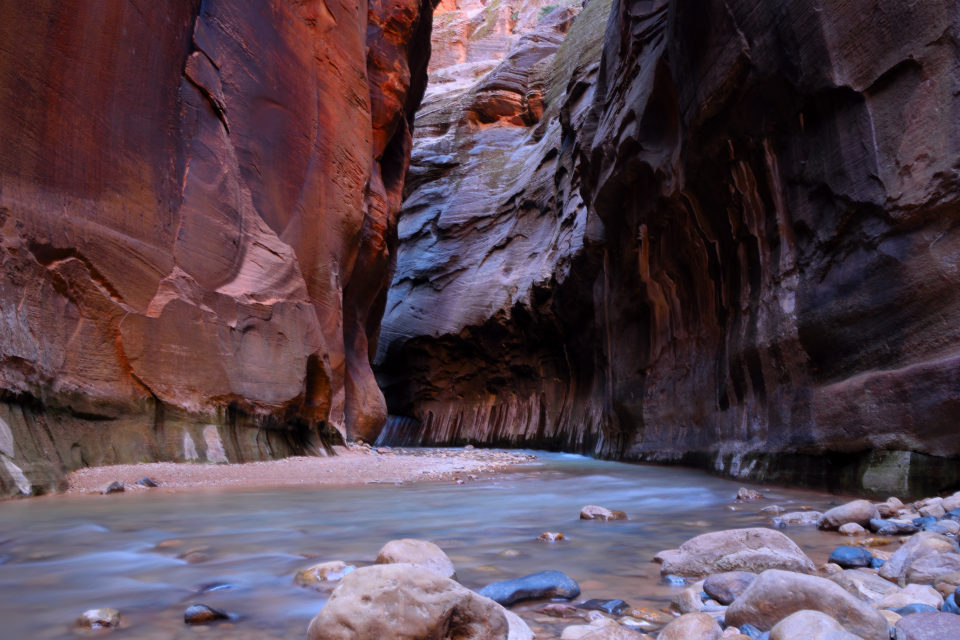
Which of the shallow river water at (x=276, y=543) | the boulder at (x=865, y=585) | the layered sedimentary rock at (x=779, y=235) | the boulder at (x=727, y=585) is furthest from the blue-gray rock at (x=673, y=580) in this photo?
the layered sedimentary rock at (x=779, y=235)

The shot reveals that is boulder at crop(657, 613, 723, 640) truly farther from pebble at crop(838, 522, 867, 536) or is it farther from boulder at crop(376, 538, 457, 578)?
pebble at crop(838, 522, 867, 536)

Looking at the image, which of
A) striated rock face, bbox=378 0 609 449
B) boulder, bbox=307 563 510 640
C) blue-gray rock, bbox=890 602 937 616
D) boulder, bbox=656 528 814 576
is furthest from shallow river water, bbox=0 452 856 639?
striated rock face, bbox=378 0 609 449

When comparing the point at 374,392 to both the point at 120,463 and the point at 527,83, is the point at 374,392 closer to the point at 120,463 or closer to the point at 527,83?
the point at 120,463

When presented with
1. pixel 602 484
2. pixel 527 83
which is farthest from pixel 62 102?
pixel 527 83

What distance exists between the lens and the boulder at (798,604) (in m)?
1.50

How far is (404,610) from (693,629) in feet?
2.40

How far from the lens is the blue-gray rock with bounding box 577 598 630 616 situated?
1909 mm

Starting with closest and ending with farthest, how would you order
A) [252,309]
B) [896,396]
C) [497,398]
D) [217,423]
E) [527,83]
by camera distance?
[896,396], [217,423], [252,309], [497,398], [527,83]

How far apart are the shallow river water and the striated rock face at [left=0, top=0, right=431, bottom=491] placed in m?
1.56

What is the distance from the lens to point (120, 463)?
18.8ft

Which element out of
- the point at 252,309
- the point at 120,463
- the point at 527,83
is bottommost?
the point at 120,463

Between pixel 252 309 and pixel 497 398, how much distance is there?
47.0 ft

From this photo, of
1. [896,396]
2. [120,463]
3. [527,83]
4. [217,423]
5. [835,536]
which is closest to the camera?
[835,536]

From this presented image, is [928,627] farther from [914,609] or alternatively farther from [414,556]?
[414,556]
